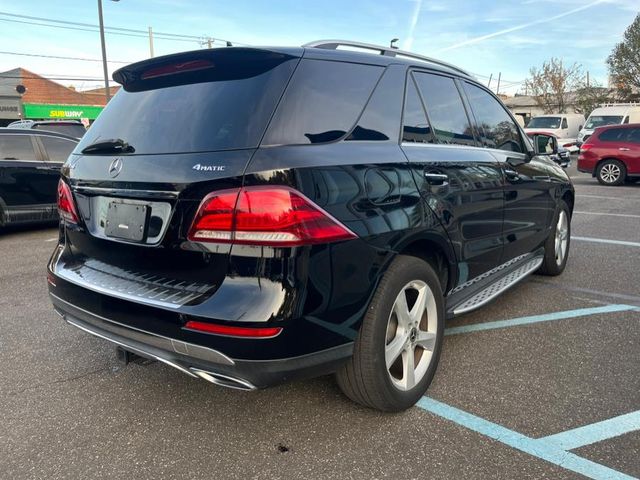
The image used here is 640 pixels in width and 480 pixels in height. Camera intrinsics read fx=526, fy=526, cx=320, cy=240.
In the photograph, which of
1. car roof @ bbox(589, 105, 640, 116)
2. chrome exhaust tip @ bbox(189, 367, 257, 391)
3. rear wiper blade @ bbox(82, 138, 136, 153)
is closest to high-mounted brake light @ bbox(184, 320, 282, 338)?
chrome exhaust tip @ bbox(189, 367, 257, 391)

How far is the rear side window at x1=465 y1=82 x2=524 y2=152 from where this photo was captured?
149 inches

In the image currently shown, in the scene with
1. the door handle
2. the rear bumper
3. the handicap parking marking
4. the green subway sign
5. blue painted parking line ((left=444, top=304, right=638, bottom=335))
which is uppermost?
the green subway sign

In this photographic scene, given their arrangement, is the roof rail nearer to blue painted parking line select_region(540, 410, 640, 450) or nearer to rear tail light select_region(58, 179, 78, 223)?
rear tail light select_region(58, 179, 78, 223)

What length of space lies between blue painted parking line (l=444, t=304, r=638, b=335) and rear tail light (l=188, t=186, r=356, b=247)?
6.69 feet

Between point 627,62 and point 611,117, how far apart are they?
23209 mm

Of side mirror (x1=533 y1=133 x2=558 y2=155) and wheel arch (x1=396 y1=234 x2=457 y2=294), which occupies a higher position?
side mirror (x1=533 y1=133 x2=558 y2=155)

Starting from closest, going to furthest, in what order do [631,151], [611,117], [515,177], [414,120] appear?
1. [414,120]
2. [515,177]
3. [631,151]
4. [611,117]

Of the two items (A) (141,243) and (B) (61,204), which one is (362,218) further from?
(B) (61,204)

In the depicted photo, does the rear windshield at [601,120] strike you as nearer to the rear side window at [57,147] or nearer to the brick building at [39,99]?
the rear side window at [57,147]

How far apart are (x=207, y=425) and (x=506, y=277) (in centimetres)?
247

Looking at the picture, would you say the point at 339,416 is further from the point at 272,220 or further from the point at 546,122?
the point at 546,122

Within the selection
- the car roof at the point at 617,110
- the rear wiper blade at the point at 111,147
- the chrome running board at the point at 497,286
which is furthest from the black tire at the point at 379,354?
the car roof at the point at 617,110

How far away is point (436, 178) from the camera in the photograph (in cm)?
290

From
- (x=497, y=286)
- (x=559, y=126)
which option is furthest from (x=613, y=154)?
(x=497, y=286)
